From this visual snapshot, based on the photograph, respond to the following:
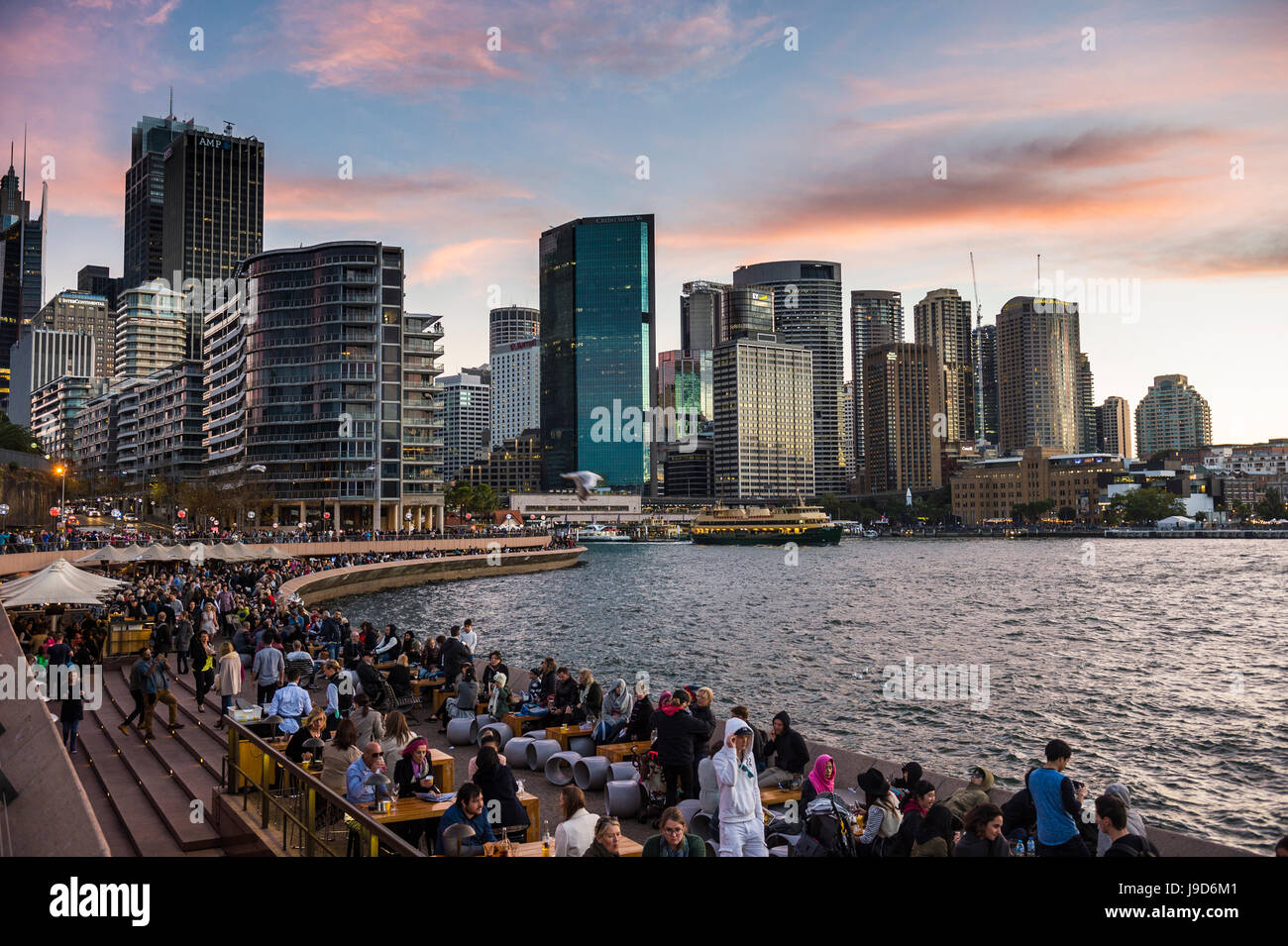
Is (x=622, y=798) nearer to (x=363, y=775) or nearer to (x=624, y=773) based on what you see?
(x=624, y=773)

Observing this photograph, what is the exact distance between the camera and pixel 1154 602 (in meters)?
67.5

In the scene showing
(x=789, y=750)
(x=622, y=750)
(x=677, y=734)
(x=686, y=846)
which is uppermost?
(x=686, y=846)

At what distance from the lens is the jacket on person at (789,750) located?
1238 cm

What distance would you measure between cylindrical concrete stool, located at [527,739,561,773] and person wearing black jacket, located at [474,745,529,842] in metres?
5.20

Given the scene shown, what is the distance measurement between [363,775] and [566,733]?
5742 millimetres

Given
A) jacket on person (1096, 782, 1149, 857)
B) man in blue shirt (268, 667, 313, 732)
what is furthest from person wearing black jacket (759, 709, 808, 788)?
man in blue shirt (268, 667, 313, 732)

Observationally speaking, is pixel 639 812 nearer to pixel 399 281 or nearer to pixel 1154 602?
pixel 1154 602

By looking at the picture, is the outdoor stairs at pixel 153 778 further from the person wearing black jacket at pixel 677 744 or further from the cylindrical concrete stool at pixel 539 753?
the person wearing black jacket at pixel 677 744

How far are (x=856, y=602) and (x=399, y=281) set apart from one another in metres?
88.0

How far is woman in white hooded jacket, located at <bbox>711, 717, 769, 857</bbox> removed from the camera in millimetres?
8797

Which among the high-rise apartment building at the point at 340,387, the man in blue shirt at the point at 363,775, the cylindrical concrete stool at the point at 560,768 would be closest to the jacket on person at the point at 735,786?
the man in blue shirt at the point at 363,775

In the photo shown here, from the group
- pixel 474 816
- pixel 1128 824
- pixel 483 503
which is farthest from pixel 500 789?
pixel 483 503

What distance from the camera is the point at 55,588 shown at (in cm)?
2289
